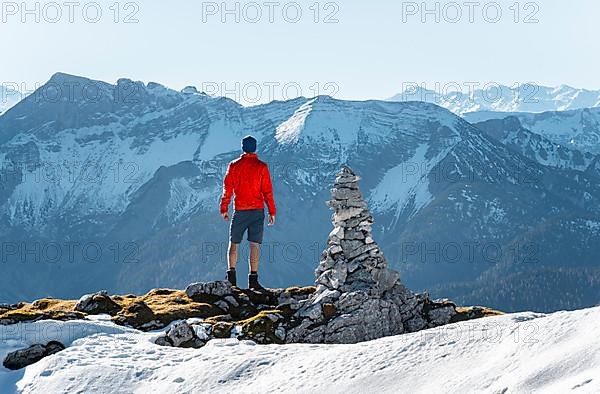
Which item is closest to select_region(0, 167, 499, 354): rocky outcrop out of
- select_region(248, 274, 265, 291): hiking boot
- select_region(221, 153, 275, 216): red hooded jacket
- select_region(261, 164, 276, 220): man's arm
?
select_region(248, 274, 265, 291): hiking boot

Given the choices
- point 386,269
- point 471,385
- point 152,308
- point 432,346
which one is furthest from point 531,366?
point 152,308

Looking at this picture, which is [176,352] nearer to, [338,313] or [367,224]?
[338,313]

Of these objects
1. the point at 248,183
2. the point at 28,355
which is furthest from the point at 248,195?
the point at 28,355

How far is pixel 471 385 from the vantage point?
12.9 meters

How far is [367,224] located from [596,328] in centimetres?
1454

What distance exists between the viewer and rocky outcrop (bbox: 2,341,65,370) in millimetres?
18891

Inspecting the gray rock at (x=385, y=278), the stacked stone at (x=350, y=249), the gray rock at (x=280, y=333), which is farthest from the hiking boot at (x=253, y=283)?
the gray rock at (x=280, y=333)

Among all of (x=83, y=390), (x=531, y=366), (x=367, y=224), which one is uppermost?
(x=367, y=224)

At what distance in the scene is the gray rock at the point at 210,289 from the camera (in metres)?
27.5

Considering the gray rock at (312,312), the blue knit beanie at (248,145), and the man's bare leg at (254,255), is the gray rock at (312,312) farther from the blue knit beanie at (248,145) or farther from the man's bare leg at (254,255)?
the blue knit beanie at (248,145)

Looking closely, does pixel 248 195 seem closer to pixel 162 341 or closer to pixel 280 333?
pixel 280 333

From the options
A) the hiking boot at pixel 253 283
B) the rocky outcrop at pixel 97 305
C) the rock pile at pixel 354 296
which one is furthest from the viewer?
the hiking boot at pixel 253 283

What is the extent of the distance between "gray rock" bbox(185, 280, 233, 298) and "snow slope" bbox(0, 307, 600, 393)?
7420 mm

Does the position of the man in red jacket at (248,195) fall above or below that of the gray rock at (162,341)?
above
